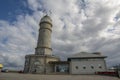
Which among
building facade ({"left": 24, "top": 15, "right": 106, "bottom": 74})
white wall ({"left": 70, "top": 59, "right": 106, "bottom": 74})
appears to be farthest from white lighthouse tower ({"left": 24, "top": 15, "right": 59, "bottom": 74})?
white wall ({"left": 70, "top": 59, "right": 106, "bottom": 74})

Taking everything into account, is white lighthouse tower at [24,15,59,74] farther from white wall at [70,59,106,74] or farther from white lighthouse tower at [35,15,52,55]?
white wall at [70,59,106,74]

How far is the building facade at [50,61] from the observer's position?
3677 centimetres

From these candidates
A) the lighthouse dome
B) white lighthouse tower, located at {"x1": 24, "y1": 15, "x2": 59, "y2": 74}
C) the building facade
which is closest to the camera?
the building facade

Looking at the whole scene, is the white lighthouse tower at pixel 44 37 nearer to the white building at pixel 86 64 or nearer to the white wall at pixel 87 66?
the white building at pixel 86 64

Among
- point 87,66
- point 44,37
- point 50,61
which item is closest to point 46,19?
point 44,37

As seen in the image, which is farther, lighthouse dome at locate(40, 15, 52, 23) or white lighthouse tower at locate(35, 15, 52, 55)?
lighthouse dome at locate(40, 15, 52, 23)

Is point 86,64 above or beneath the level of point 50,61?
beneath

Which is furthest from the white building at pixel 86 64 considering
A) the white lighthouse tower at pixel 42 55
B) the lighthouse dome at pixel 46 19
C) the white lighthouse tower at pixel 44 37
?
the lighthouse dome at pixel 46 19

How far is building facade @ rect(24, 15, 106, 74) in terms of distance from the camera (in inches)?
1447

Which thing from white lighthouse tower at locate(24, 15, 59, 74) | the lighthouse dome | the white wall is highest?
the lighthouse dome

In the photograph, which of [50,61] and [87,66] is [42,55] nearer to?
[50,61]

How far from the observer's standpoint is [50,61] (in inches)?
1642

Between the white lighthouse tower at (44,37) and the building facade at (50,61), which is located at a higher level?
the white lighthouse tower at (44,37)

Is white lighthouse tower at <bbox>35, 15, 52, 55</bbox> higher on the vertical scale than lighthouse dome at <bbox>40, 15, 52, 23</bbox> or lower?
lower
